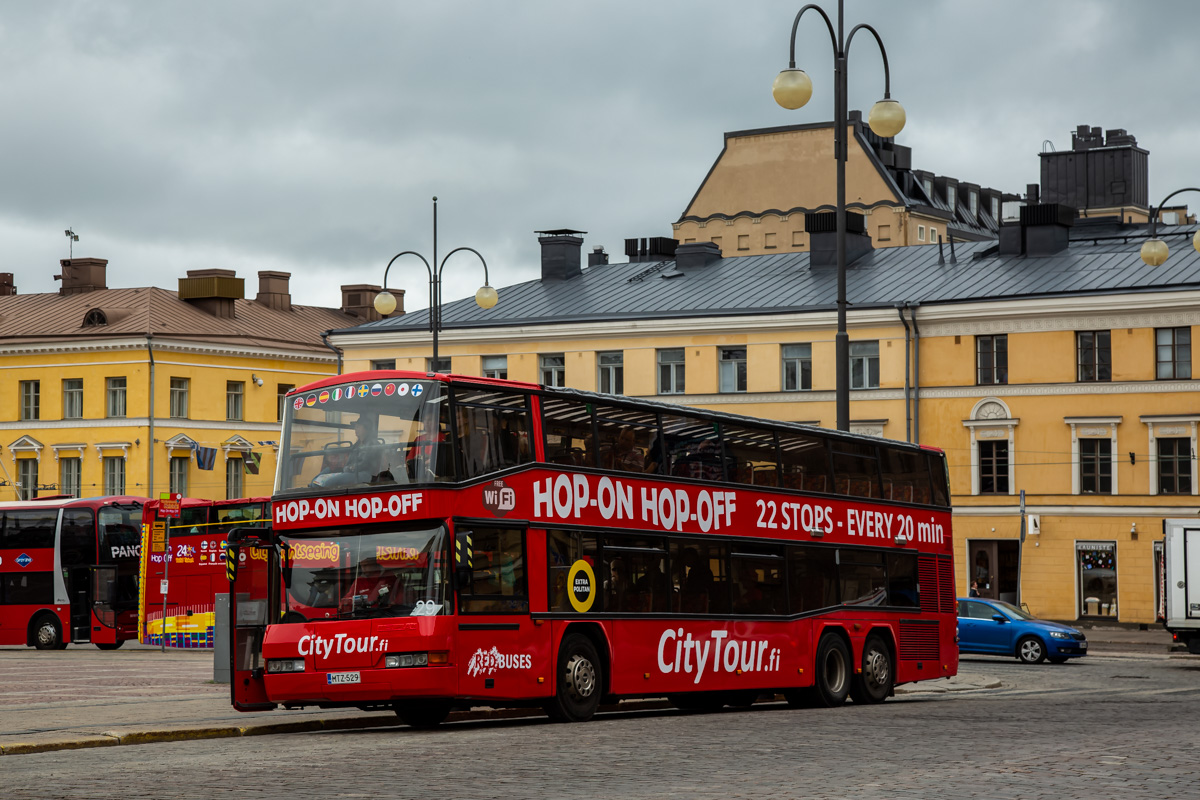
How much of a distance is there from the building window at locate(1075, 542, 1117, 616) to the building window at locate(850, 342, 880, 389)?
858 centimetres

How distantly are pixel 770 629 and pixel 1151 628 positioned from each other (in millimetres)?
32929

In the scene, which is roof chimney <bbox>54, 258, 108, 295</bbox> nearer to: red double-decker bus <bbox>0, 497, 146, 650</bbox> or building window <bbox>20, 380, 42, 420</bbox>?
building window <bbox>20, 380, 42, 420</bbox>

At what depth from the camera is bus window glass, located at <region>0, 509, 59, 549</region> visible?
44.2 meters

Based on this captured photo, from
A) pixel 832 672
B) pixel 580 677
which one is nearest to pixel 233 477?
pixel 832 672

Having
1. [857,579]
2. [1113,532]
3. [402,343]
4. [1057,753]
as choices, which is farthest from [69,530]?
[1057,753]

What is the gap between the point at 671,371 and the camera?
195 ft

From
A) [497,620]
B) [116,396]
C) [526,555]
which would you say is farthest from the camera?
[116,396]

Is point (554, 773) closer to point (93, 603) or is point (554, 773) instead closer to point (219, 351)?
point (93, 603)

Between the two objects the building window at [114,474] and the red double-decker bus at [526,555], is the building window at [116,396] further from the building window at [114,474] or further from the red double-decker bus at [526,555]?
the red double-decker bus at [526,555]

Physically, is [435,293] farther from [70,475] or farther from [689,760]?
[70,475]

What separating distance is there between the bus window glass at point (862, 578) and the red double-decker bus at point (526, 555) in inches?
20.5

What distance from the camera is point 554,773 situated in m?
13.1

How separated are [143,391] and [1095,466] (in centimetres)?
4097

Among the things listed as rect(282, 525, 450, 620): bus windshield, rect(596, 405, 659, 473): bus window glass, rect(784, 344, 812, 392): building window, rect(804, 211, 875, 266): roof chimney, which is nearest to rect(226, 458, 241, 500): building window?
rect(804, 211, 875, 266): roof chimney
